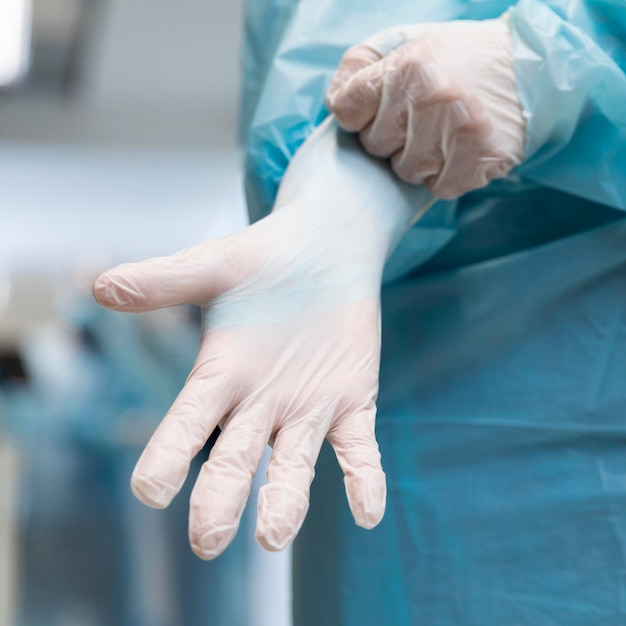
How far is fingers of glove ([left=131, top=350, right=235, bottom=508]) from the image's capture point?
450 millimetres

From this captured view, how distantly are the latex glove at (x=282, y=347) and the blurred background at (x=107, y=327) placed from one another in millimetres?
1848

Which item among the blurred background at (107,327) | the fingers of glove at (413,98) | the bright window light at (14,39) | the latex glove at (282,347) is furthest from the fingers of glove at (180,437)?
the bright window light at (14,39)

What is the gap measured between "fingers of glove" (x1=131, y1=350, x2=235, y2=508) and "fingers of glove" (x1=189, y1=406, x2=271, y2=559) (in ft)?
0.04

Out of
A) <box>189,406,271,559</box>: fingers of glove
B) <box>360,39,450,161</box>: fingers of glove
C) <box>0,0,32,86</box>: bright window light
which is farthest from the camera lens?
<box>0,0,32,86</box>: bright window light

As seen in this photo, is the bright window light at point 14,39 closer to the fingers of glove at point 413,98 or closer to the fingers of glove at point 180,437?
the fingers of glove at point 413,98

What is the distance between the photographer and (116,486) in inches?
123

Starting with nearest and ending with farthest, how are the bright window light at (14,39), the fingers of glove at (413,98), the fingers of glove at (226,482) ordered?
the fingers of glove at (226,482) < the fingers of glove at (413,98) < the bright window light at (14,39)

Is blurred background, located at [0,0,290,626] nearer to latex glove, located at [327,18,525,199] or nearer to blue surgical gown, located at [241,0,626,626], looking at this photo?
blue surgical gown, located at [241,0,626,626]

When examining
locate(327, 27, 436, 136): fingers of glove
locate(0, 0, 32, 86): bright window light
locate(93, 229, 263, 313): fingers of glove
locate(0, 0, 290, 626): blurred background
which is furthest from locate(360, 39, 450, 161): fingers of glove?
locate(0, 0, 32, 86): bright window light

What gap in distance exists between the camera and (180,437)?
0.48 metres

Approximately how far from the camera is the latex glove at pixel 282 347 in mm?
467

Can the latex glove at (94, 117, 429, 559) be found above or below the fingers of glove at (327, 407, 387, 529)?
above

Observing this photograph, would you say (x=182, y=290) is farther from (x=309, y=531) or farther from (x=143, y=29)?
(x=143, y=29)

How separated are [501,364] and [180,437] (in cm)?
34
